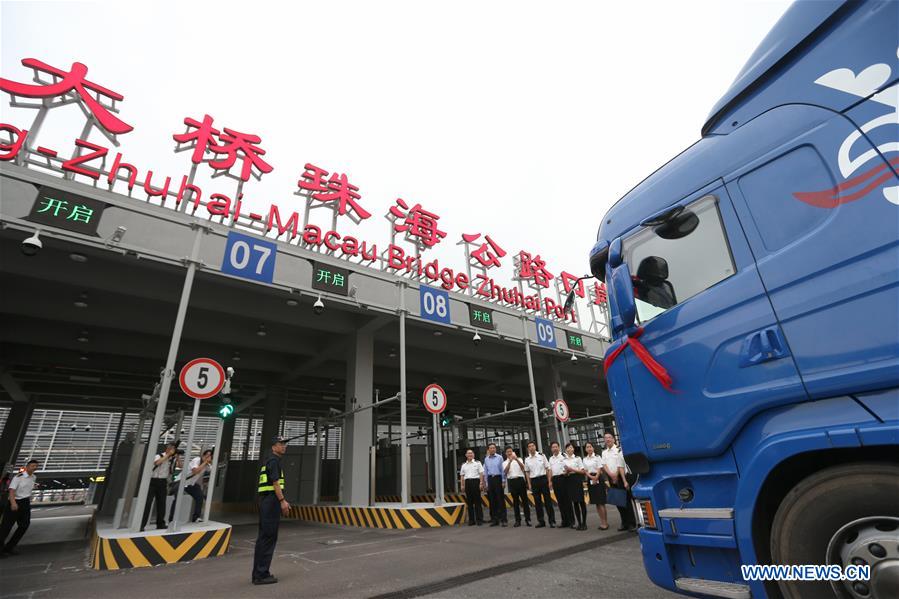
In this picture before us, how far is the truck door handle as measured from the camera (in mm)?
2447

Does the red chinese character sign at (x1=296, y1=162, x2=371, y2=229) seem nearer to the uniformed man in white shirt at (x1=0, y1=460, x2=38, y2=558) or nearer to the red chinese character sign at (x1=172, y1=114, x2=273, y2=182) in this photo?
the red chinese character sign at (x1=172, y1=114, x2=273, y2=182)

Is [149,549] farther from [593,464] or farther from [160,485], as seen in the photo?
[593,464]

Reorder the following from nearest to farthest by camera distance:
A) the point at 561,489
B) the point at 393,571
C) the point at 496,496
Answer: the point at 393,571 < the point at 561,489 < the point at 496,496

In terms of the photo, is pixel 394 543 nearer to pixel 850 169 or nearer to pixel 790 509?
pixel 790 509

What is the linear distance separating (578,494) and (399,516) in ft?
12.8

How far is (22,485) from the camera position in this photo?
7844 mm

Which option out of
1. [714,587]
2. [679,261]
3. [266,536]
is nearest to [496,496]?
[266,536]

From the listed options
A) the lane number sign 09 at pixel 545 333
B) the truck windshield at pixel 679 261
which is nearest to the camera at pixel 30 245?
the truck windshield at pixel 679 261

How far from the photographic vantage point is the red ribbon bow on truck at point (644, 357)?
9.82ft

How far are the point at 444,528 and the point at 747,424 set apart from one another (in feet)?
25.9

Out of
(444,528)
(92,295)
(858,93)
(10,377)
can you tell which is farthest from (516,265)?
(10,377)

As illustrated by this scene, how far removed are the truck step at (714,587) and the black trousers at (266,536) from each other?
13.2ft

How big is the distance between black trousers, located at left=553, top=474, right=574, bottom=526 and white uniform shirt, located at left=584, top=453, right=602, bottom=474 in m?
0.52

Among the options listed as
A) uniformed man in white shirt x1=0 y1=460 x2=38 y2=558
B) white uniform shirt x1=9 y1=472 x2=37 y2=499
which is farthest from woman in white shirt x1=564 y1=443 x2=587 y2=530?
white uniform shirt x1=9 y1=472 x2=37 y2=499
